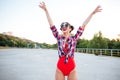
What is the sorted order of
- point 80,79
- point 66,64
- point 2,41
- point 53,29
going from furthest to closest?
point 2,41 < point 80,79 < point 53,29 < point 66,64

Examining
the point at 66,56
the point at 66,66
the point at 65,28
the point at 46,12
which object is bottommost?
the point at 66,66

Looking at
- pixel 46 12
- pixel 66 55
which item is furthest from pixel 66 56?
pixel 46 12

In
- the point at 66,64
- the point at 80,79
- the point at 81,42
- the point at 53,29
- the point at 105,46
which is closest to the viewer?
the point at 66,64

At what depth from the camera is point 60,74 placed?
3.24 meters

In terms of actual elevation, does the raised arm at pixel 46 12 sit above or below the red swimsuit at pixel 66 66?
above

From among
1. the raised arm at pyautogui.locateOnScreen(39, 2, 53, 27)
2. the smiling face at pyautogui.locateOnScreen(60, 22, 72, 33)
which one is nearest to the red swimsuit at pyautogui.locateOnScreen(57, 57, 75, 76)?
the smiling face at pyautogui.locateOnScreen(60, 22, 72, 33)

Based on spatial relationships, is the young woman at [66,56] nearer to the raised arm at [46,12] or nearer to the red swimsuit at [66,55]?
the red swimsuit at [66,55]

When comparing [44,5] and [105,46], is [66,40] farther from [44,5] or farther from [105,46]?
[105,46]

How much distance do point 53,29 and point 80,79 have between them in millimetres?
3834

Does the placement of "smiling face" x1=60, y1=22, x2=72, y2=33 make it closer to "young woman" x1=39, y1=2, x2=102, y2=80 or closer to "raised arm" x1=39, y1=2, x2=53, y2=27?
"young woman" x1=39, y1=2, x2=102, y2=80

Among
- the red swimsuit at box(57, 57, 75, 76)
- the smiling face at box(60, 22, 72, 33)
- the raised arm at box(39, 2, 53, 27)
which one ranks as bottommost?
the red swimsuit at box(57, 57, 75, 76)

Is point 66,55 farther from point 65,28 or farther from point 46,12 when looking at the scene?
point 46,12

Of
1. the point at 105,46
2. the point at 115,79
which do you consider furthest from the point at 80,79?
the point at 105,46

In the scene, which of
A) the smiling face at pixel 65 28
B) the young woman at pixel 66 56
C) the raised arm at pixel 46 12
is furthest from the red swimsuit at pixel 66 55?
the raised arm at pixel 46 12
